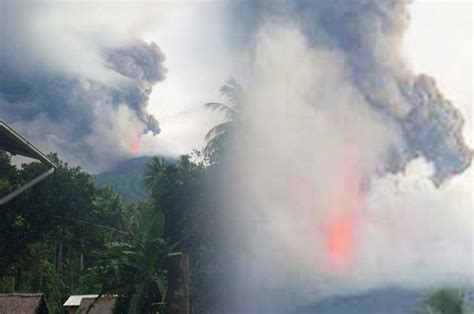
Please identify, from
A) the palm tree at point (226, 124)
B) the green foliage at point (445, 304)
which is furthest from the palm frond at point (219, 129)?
the green foliage at point (445, 304)

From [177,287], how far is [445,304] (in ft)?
35.8

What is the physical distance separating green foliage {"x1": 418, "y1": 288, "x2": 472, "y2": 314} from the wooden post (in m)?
9.57

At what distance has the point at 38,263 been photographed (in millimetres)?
54562

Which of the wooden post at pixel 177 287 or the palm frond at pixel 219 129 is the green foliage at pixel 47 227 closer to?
the palm frond at pixel 219 129

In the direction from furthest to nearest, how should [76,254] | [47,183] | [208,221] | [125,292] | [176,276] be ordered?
1. [76,254]
2. [47,183]
3. [208,221]
4. [125,292]
5. [176,276]

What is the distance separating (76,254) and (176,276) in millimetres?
45900

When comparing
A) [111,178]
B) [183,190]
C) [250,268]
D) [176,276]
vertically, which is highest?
[111,178]

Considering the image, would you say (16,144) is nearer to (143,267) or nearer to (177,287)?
(177,287)

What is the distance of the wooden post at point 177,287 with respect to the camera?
19.0 meters

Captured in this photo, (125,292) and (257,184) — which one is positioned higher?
(257,184)

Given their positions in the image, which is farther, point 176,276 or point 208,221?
point 208,221

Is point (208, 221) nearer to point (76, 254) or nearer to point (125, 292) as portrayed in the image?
point (125, 292)

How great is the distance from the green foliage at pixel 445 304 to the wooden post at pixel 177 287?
957 centimetres

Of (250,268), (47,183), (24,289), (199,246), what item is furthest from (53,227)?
(250,268)
